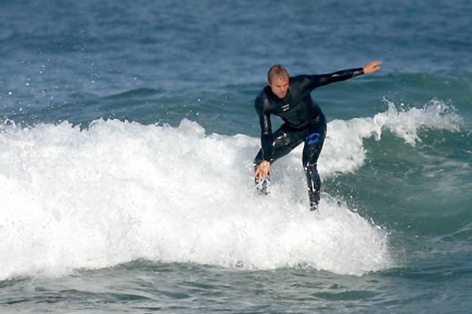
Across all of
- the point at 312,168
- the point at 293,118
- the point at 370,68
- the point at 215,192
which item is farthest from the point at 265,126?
the point at 215,192

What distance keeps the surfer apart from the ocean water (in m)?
0.42

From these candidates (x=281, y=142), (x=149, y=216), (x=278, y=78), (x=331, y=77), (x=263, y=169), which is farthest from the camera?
(x=281, y=142)

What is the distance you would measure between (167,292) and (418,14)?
18220 millimetres

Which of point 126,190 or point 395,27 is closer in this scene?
point 126,190

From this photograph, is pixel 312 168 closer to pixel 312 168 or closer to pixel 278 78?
pixel 312 168

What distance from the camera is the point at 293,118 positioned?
10.5 meters

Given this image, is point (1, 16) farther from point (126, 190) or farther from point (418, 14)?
point (126, 190)

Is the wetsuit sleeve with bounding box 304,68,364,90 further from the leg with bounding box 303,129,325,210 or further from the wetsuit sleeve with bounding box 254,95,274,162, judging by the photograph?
the leg with bounding box 303,129,325,210

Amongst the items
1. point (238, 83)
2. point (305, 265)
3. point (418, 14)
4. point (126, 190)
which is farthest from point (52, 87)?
point (418, 14)

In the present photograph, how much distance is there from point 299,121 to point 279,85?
899 mm

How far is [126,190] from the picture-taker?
10.6 metres

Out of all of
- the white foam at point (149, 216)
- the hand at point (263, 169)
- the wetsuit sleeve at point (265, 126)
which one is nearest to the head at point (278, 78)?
the wetsuit sleeve at point (265, 126)

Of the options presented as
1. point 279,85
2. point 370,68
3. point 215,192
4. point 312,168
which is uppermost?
point 370,68

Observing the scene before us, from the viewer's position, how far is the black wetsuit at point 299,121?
10.1 m
